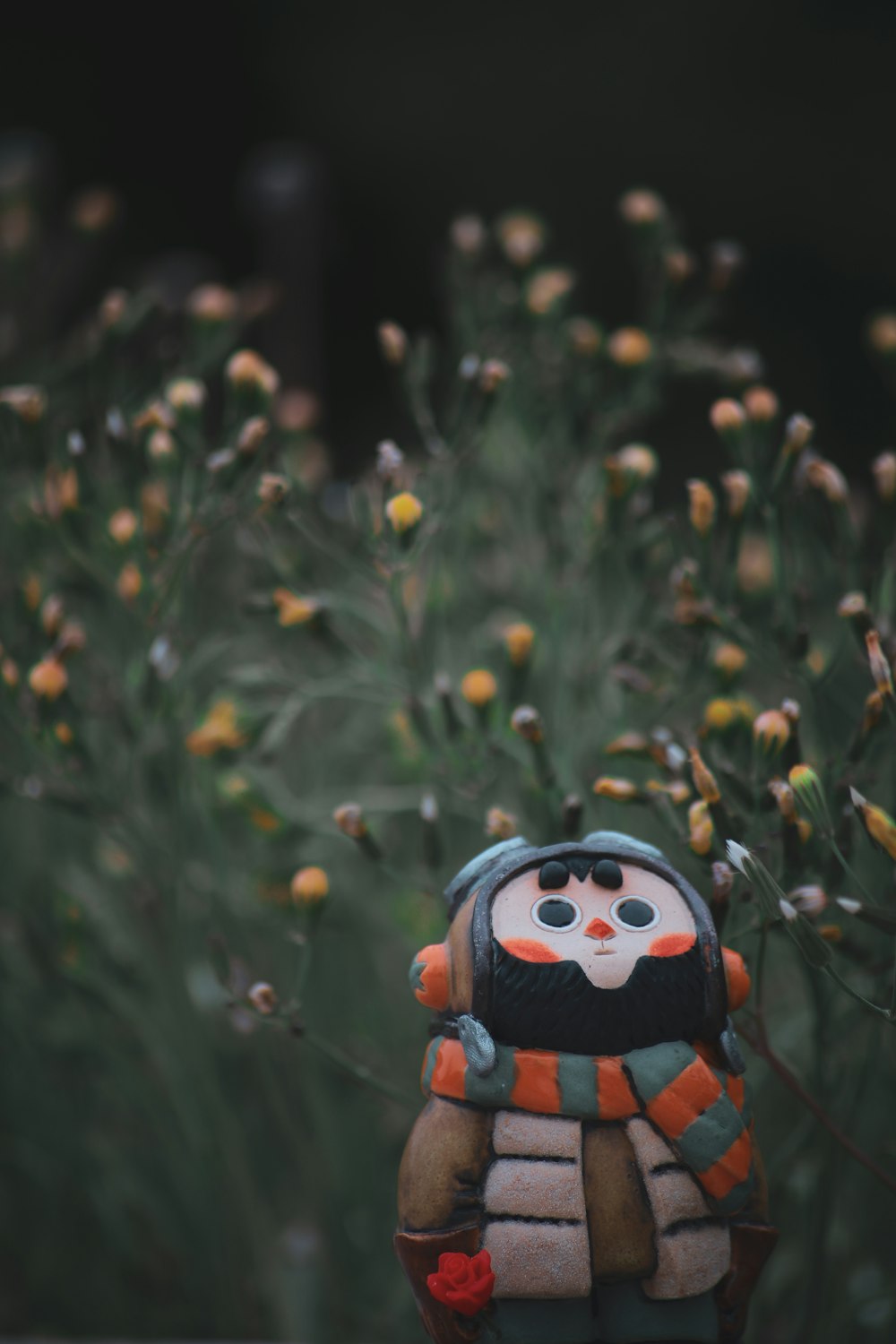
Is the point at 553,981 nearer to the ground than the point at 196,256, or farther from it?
farther from it

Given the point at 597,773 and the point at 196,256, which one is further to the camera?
the point at 196,256

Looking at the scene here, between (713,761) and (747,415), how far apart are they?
35cm

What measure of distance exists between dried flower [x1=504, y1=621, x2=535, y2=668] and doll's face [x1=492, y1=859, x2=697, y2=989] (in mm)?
327

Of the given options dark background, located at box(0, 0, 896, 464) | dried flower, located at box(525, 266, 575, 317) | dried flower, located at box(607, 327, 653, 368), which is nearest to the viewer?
dried flower, located at box(607, 327, 653, 368)

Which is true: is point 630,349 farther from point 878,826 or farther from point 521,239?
point 878,826

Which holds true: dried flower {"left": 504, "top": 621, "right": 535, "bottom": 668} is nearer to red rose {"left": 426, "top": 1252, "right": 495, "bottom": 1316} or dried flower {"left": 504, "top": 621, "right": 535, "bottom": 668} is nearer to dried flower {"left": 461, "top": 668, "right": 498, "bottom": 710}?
dried flower {"left": 461, "top": 668, "right": 498, "bottom": 710}

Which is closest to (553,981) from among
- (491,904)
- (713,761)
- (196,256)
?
(491,904)

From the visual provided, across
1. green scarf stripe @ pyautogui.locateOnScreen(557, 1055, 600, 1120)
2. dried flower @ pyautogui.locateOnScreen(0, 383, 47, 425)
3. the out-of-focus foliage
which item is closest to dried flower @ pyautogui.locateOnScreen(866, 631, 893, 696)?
the out-of-focus foliage

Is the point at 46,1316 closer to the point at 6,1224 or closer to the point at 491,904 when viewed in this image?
the point at 6,1224

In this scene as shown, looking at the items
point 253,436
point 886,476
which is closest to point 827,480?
point 886,476

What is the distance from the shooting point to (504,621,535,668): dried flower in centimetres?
115

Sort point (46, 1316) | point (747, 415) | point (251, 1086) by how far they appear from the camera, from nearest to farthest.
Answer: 1. point (747, 415)
2. point (46, 1316)
3. point (251, 1086)

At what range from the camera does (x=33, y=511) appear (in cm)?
147

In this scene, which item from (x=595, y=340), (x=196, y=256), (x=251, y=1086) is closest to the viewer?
(x=595, y=340)
